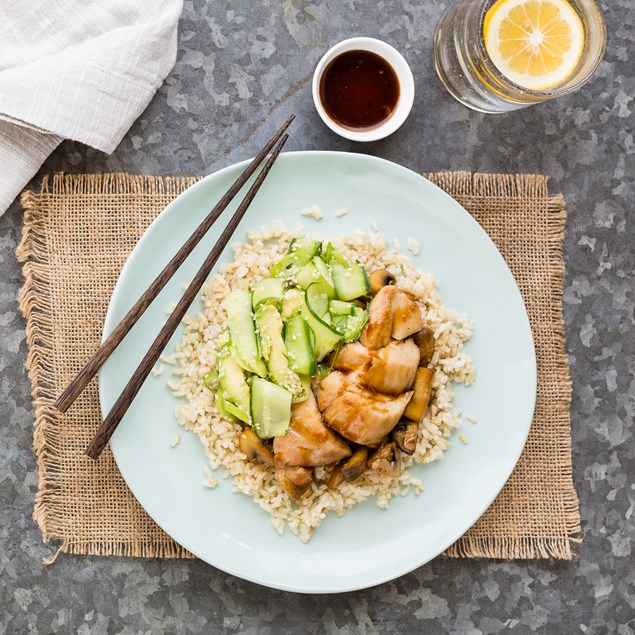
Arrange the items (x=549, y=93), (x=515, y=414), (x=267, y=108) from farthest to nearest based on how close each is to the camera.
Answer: (x=267, y=108), (x=515, y=414), (x=549, y=93)

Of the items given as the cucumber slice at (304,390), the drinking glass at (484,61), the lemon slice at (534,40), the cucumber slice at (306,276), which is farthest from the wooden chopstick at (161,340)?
the lemon slice at (534,40)

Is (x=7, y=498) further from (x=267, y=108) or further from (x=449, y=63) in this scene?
(x=449, y=63)

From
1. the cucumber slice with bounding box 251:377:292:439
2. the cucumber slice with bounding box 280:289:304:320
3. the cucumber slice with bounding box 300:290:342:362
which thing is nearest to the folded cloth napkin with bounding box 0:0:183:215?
the cucumber slice with bounding box 280:289:304:320

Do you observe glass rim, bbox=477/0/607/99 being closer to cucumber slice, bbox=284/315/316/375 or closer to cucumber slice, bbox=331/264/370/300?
cucumber slice, bbox=331/264/370/300

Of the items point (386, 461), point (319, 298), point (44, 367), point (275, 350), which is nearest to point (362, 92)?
point (319, 298)

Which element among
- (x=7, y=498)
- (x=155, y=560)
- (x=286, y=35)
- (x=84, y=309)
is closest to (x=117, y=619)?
(x=155, y=560)

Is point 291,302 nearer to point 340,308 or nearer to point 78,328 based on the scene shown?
point 340,308
